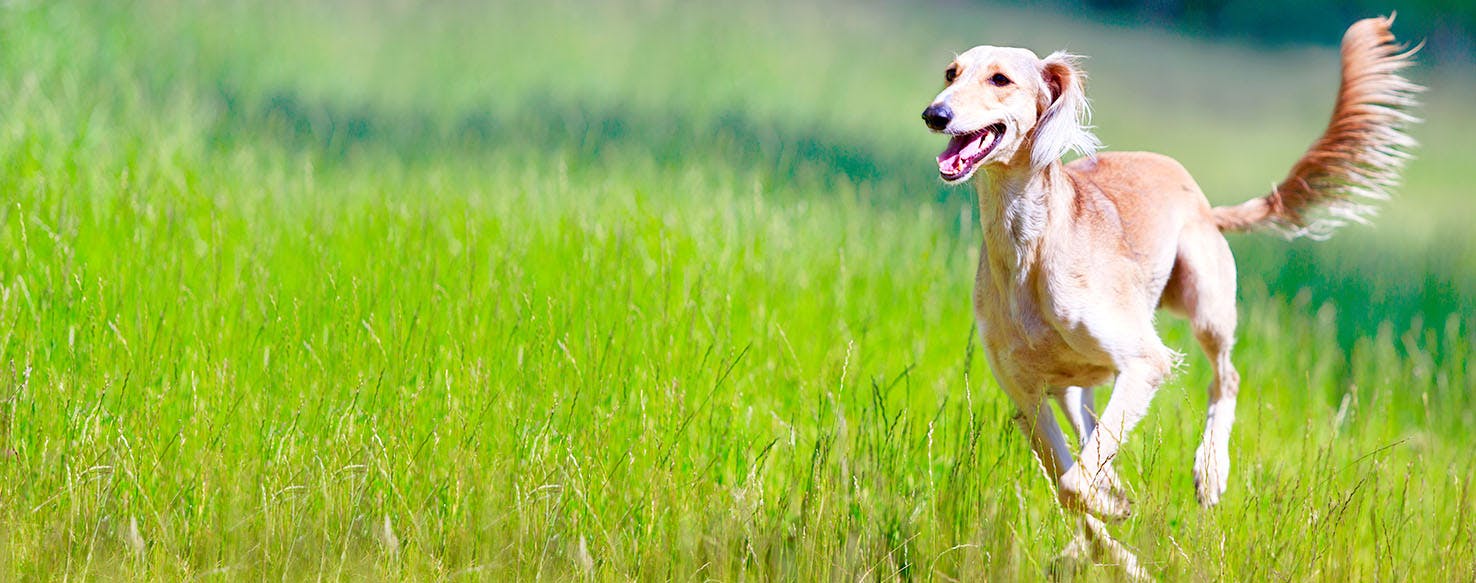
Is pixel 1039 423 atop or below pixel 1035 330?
below

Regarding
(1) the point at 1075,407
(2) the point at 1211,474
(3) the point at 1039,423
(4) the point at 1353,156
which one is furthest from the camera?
(4) the point at 1353,156

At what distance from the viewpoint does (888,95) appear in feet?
45.3

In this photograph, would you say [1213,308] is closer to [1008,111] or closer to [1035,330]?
[1035,330]

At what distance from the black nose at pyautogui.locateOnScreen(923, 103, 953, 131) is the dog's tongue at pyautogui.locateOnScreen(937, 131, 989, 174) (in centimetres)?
9

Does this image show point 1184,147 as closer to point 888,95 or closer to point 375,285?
point 888,95

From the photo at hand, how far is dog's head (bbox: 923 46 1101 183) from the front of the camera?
3766mm

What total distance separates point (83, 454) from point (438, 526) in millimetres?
977

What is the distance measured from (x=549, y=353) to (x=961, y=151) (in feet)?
5.05

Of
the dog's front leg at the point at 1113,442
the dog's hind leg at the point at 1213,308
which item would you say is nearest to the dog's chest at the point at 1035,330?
the dog's front leg at the point at 1113,442

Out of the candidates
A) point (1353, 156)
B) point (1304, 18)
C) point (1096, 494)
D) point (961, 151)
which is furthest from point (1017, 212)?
point (1304, 18)

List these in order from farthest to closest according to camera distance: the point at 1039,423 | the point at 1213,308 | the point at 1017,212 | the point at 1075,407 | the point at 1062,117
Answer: the point at 1213,308 < the point at 1075,407 < the point at 1039,423 < the point at 1017,212 < the point at 1062,117

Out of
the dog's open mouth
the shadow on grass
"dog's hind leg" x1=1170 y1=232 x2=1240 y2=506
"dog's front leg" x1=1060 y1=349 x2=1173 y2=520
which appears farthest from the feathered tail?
the dog's open mouth

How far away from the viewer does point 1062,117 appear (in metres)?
4.00

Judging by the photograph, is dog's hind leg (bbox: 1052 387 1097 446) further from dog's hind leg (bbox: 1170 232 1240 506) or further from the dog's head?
the dog's head
